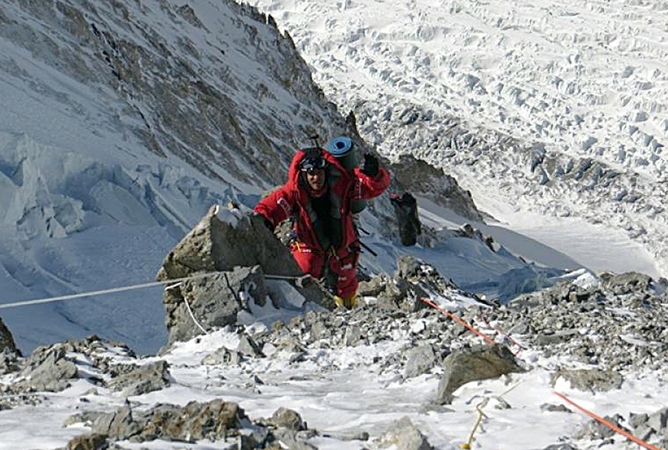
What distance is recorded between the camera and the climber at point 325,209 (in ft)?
24.7

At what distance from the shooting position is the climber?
7.52 metres

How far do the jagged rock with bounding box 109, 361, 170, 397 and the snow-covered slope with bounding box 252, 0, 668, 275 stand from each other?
3166 cm

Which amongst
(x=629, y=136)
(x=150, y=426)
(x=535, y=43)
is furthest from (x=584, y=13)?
(x=150, y=426)

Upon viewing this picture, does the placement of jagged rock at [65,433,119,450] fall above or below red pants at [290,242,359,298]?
above

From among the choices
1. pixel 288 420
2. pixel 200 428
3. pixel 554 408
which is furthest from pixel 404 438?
pixel 554 408

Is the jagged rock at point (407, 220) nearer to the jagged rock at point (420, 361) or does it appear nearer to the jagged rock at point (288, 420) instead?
the jagged rock at point (420, 361)

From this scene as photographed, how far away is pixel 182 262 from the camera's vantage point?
22.4 ft

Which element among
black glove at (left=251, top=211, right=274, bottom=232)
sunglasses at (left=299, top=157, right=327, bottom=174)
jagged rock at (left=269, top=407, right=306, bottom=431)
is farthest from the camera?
sunglasses at (left=299, top=157, right=327, bottom=174)

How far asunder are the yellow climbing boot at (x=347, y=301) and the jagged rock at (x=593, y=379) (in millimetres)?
3769

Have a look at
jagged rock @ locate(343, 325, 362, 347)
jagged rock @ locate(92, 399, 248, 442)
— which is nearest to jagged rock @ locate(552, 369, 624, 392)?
jagged rock @ locate(92, 399, 248, 442)

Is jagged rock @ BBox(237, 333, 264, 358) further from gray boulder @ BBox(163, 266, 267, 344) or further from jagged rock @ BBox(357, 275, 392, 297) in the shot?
jagged rock @ BBox(357, 275, 392, 297)

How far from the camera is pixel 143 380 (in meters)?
4.34

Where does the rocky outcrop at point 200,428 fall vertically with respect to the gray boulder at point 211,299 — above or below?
above

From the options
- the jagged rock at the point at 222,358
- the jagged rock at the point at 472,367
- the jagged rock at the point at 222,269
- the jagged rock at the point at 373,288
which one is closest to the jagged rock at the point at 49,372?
the jagged rock at the point at 222,358
